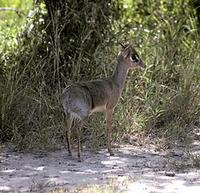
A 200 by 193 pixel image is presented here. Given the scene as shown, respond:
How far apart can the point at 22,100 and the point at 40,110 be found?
27 cm

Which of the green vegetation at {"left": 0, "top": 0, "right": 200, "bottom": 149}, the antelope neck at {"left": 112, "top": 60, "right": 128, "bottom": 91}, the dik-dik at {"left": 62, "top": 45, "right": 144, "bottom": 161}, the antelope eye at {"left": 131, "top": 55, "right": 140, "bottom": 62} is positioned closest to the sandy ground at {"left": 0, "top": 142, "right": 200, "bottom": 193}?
the dik-dik at {"left": 62, "top": 45, "right": 144, "bottom": 161}

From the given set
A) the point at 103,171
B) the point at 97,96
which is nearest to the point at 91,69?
the point at 97,96

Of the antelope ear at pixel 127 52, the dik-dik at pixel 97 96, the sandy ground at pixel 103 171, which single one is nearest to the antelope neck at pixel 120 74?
the dik-dik at pixel 97 96

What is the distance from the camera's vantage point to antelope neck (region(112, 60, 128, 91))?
837 centimetres

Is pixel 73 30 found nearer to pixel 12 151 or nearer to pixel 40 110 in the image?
pixel 40 110

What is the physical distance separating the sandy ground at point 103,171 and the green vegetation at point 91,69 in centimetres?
45

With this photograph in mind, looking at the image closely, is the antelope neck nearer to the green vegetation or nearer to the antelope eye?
the antelope eye

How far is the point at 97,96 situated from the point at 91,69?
177cm

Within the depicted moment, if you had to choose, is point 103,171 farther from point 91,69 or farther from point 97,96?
point 91,69

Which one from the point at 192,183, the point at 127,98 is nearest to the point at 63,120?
the point at 127,98

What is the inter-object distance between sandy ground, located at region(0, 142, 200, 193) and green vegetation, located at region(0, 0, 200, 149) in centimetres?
45

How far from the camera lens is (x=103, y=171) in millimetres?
7055

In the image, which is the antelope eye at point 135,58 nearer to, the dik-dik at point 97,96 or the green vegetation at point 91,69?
the dik-dik at point 97,96

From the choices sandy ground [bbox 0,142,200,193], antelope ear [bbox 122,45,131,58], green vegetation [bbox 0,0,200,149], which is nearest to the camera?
sandy ground [bbox 0,142,200,193]
